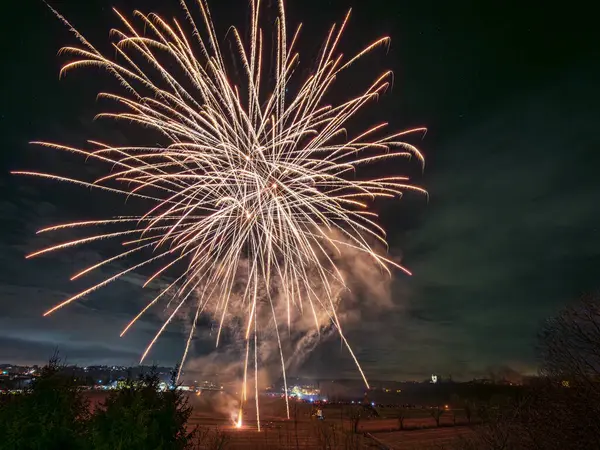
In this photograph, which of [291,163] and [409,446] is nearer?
[291,163]

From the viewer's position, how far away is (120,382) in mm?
16359

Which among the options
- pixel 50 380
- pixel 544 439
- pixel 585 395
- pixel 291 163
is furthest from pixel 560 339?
pixel 50 380

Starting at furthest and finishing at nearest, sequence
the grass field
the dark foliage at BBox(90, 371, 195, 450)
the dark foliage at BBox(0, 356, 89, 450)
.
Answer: the grass field → the dark foliage at BBox(90, 371, 195, 450) → the dark foliage at BBox(0, 356, 89, 450)

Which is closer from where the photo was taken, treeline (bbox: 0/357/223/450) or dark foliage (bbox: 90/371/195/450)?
treeline (bbox: 0/357/223/450)

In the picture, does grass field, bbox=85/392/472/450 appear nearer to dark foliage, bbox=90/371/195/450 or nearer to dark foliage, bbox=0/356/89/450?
dark foliage, bbox=90/371/195/450

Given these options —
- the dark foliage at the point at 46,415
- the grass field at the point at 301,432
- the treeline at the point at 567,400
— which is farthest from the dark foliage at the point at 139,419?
the treeline at the point at 567,400

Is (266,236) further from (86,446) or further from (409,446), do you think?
(409,446)

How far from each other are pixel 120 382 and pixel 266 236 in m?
9.95

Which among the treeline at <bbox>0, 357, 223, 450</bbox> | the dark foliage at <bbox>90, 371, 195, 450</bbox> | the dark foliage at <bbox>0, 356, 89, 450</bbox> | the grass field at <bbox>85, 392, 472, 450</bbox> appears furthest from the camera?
the grass field at <bbox>85, 392, 472, 450</bbox>

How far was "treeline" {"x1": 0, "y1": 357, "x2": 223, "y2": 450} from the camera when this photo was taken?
34.0ft

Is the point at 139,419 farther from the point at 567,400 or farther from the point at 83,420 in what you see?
the point at 567,400

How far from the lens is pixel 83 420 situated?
1487 cm

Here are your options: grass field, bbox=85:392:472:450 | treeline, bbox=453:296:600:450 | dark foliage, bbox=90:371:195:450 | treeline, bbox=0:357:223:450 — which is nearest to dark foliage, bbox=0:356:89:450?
treeline, bbox=0:357:223:450

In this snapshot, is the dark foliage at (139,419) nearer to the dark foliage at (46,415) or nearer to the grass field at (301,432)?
the dark foliage at (46,415)
